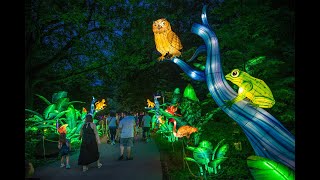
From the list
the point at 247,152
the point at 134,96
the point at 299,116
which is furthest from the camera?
the point at 134,96

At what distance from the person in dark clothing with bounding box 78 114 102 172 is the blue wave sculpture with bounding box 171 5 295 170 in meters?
4.17

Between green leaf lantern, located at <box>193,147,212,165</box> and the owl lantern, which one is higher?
the owl lantern

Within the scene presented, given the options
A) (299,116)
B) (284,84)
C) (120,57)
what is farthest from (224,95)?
(120,57)

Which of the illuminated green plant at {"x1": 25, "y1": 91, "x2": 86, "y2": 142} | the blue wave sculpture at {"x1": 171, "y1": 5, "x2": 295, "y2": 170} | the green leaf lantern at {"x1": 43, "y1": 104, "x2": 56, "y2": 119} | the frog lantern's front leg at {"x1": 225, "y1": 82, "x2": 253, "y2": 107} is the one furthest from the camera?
the green leaf lantern at {"x1": 43, "y1": 104, "x2": 56, "y2": 119}

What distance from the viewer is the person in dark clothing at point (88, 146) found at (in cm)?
1057

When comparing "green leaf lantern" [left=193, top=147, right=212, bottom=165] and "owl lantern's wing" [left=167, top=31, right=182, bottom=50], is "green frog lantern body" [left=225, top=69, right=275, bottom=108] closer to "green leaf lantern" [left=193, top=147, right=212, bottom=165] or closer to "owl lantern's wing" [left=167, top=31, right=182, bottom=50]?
"green leaf lantern" [left=193, top=147, right=212, bottom=165]

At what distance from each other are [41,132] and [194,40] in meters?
11.1

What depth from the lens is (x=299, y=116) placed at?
573cm

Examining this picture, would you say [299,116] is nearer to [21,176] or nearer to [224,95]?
[224,95]

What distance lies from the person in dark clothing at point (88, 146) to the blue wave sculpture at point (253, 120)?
13.7ft

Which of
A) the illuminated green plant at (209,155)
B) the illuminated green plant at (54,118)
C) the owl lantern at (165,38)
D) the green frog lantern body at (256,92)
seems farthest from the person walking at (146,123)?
the green frog lantern body at (256,92)

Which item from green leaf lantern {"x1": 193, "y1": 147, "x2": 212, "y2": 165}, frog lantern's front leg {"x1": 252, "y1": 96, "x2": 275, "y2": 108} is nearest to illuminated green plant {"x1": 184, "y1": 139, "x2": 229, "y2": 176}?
green leaf lantern {"x1": 193, "y1": 147, "x2": 212, "y2": 165}

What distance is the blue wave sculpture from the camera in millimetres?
7234

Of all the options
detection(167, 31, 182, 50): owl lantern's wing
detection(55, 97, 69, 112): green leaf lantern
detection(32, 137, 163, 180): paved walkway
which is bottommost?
detection(32, 137, 163, 180): paved walkway
